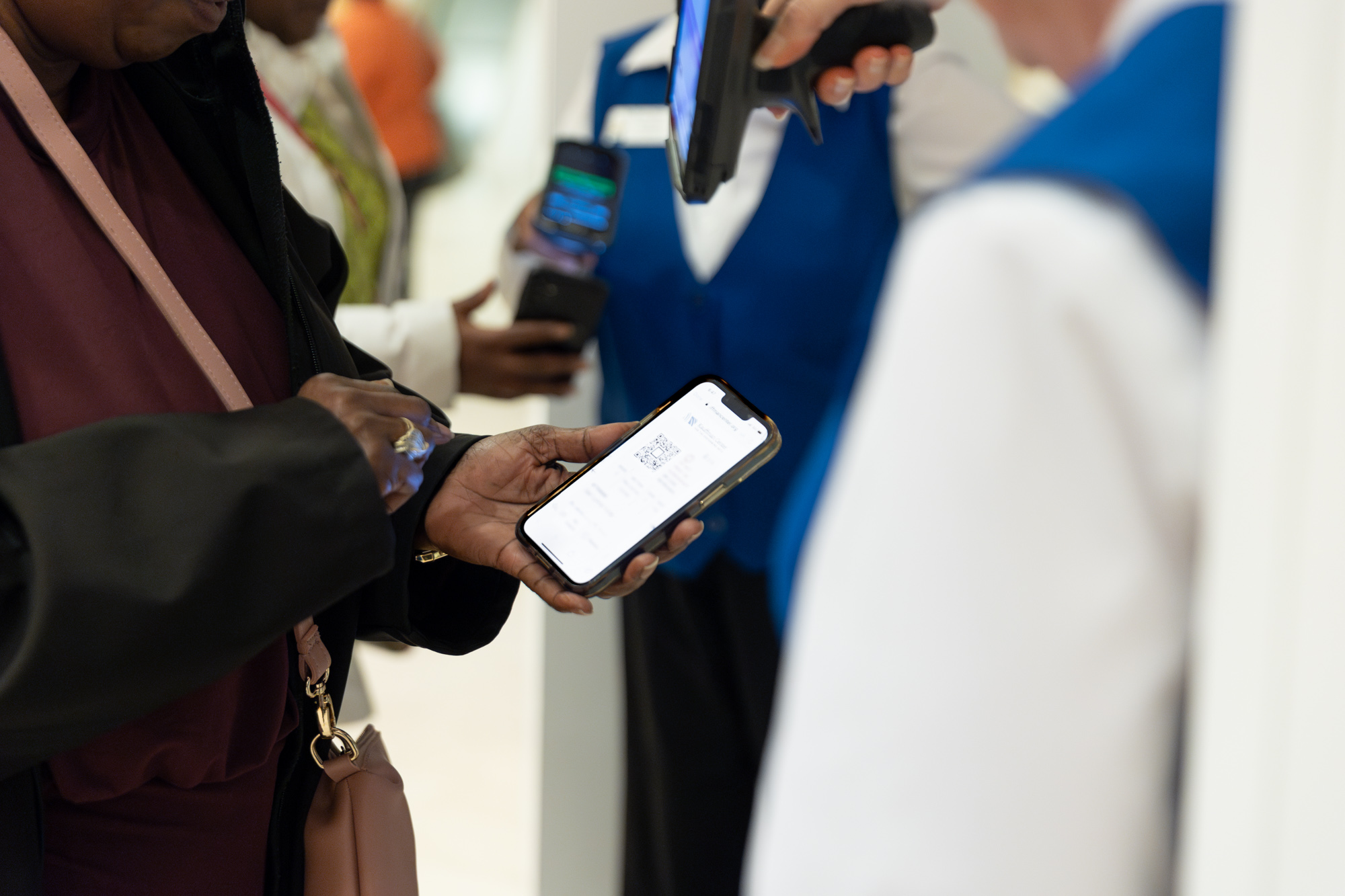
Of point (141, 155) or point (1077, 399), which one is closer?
point (1077, 399)

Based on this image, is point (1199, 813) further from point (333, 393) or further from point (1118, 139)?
point (333, 393)

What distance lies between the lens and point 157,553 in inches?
22.6

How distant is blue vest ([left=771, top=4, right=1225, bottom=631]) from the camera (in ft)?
1.10

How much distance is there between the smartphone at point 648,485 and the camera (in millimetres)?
792

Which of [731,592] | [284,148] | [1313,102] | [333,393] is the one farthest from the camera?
[731,592]

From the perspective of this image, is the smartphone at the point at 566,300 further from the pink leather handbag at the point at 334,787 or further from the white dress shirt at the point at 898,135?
the pink leather handbag at the point at 334,787

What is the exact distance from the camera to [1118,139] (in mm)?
352

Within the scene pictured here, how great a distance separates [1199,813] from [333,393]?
0.49m

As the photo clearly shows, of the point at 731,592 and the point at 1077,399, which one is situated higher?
the point at 1077,399

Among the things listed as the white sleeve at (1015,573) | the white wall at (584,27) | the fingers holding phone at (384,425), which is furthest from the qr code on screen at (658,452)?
A: the white wall at (584,27)

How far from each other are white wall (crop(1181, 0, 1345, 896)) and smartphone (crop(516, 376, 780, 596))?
0.50 meters

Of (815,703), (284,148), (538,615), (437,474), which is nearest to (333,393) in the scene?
(437,474)

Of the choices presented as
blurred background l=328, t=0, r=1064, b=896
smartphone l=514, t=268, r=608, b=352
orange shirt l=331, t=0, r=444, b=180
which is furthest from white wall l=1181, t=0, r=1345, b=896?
orange shirt l=331, t=0, r=444, b=180

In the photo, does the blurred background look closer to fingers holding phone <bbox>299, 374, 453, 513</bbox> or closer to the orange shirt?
the orange shirt
